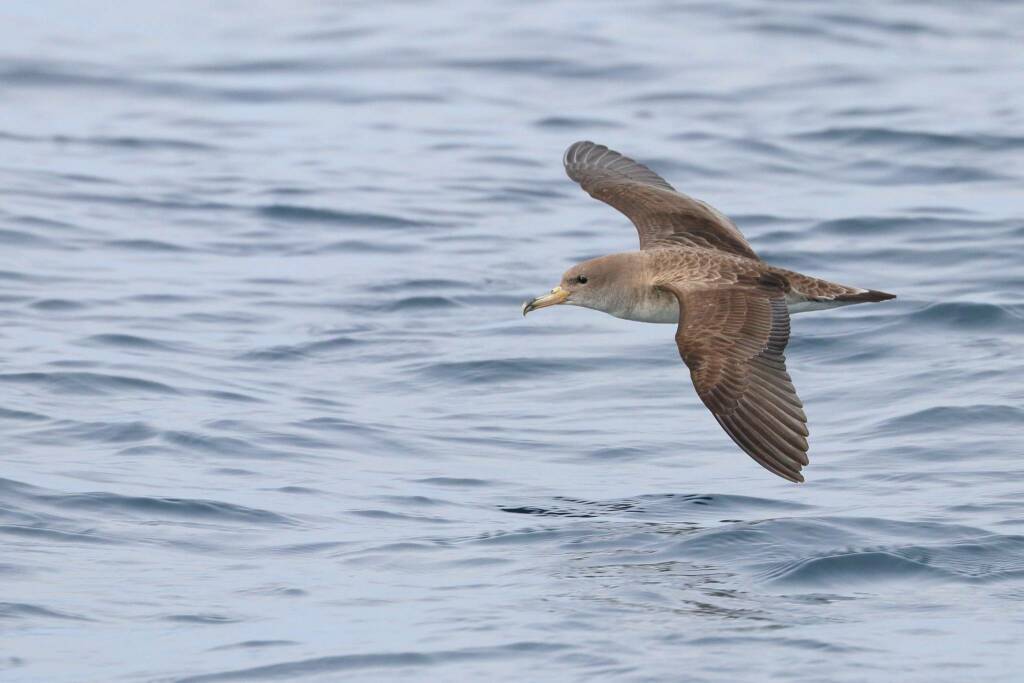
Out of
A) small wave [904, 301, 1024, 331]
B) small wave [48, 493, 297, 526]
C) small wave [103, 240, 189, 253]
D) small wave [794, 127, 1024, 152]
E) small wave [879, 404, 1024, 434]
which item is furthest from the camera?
small wave [794, 127, 1024, 152]

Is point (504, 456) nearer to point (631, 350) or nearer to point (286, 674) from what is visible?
point (631, 350)

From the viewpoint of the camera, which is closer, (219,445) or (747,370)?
(747,370)

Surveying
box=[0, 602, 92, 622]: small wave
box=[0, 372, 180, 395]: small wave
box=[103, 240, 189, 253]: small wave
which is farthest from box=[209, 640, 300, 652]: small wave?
box=[103, 240, 189, 253]: small wave

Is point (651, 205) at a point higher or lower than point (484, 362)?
higher

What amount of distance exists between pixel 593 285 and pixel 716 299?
906mm

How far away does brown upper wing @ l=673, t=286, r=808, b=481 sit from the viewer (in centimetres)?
843

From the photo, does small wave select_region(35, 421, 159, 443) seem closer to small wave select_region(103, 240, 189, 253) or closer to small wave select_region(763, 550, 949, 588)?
small wave select_region(763, 550, 949, 588)

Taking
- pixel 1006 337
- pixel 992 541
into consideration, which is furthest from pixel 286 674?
pixel 1006 337

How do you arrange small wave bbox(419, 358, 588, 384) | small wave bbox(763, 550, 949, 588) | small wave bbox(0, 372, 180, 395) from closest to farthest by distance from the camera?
small wave bbox(763, 550, 949, 588) → small wave bbox(0, 372, 180, 395) → small wave bbox(419, 358, 588, 384)

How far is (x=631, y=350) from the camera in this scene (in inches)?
477

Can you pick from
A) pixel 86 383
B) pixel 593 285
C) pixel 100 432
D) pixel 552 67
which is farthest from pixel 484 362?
pixel 552 67

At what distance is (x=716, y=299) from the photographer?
9062mm

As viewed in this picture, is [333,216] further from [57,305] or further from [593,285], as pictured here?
[593,285]

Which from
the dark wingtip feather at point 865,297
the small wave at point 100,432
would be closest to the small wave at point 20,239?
the small wave at point 100,432
